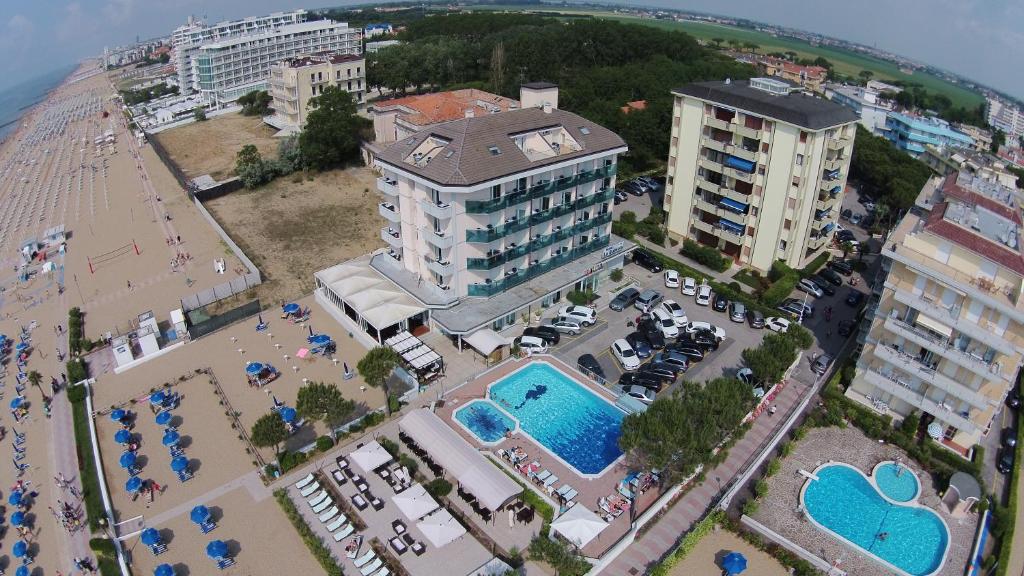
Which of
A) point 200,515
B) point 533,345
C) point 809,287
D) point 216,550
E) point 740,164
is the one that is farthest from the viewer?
point 740,164

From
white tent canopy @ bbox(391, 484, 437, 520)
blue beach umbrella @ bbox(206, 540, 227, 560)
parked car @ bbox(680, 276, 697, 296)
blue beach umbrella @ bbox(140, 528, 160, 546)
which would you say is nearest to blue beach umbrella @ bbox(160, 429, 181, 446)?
blue beach umbrella @ bbox(140, 528, 160, 546)

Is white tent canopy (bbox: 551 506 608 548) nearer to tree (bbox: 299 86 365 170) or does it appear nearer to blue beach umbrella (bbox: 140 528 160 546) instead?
blue beach umbrella (bbox: 140 528 160 546)

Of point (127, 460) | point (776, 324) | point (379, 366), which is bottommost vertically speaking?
point (127, 460)

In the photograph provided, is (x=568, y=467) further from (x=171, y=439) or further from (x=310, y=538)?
(x=171, y=439)

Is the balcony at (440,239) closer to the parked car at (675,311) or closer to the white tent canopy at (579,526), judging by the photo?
the parked car at (675,311)

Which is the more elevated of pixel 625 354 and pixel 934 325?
pixel 934 325

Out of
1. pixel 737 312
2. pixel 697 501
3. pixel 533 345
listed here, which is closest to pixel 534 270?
pixel 533 345

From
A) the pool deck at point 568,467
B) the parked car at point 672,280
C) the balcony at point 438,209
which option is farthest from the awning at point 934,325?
the balcony at point 438,209
